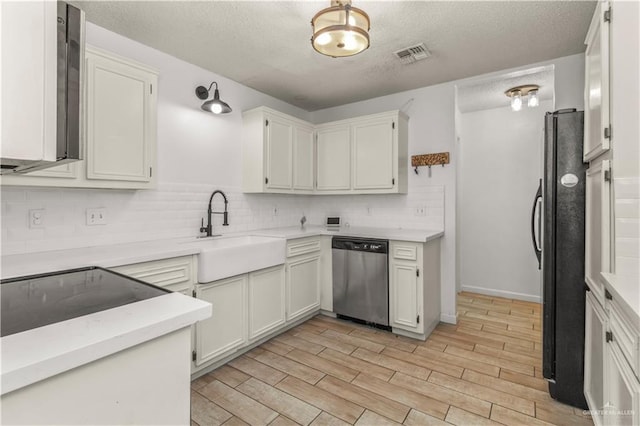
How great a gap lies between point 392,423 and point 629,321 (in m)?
1.26

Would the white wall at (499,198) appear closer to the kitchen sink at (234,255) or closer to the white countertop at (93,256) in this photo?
the kitchen sink at (234,255)

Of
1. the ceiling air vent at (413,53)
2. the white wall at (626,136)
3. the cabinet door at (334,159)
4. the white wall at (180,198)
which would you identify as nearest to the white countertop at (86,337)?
the white wall at (180,198)

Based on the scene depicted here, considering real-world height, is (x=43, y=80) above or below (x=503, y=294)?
above

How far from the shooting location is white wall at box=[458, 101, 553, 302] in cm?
399

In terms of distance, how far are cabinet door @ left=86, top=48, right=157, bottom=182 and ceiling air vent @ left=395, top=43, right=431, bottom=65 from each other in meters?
1.97

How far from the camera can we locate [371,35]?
2.41 meters

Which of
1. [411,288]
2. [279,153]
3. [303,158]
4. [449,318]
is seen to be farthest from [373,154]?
[449,318]

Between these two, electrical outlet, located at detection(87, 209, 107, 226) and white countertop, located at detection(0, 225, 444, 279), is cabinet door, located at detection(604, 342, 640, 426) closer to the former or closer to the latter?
white countertop, located at detection(0, 225, 444, 279)

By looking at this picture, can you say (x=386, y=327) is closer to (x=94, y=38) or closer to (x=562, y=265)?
(x=562, y=265)

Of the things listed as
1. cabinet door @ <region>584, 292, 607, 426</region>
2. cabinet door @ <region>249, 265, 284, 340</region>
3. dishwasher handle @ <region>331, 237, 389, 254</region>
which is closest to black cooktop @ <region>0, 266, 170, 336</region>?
cabinet door @ <region>249, 265, 284, 340</region>

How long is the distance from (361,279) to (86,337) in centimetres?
264

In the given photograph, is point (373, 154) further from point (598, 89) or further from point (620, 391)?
point (620, 391)

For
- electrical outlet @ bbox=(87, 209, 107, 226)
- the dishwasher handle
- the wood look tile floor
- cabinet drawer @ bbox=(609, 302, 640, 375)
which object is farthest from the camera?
the dishwasher handle

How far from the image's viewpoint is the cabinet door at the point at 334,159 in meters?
3.69
